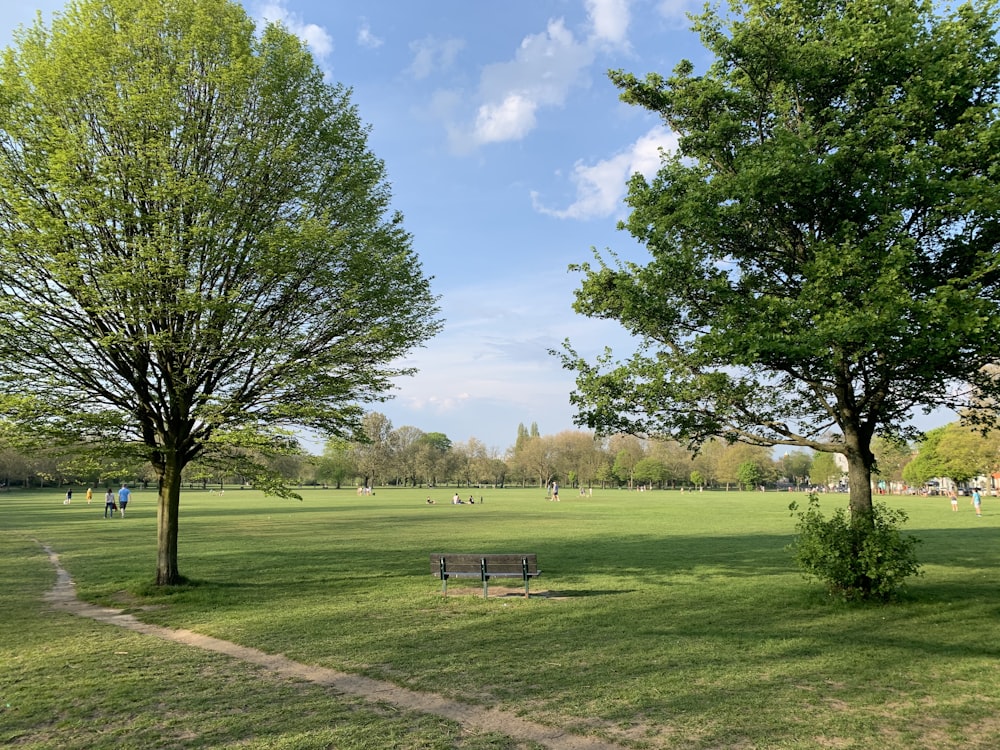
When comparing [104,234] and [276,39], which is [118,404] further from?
[276,39]

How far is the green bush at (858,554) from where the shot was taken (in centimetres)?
1062

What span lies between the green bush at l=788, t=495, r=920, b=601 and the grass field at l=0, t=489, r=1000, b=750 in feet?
1.62

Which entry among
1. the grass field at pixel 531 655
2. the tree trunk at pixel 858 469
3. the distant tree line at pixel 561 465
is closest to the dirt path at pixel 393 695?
the grass field at pixel 531 655

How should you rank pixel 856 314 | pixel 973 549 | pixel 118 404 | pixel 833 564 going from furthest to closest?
pixel 973 549 → pixel 118 404 → pixel 833 564 → pixel 856 314

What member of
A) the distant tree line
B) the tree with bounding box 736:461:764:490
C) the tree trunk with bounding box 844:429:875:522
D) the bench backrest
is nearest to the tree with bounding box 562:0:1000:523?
the tree trunk with bounding box 844:429:875:522

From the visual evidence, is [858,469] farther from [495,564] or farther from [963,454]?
[963,454]

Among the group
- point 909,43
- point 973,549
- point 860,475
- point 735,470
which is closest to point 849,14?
point 909,43

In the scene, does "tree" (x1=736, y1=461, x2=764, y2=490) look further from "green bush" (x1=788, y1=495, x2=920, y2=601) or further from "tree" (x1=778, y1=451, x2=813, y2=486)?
"green bush" (x1=788, y1=495, x2=920, y2=601)

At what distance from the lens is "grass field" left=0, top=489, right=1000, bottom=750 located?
223 inches

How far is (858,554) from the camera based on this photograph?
10.9m

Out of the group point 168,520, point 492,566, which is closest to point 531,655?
point 492,566

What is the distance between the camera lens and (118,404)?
12.9 meters

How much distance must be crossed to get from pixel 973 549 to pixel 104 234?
24828 millimetres

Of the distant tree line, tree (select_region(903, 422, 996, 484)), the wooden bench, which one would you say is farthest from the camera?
the distant tree line
